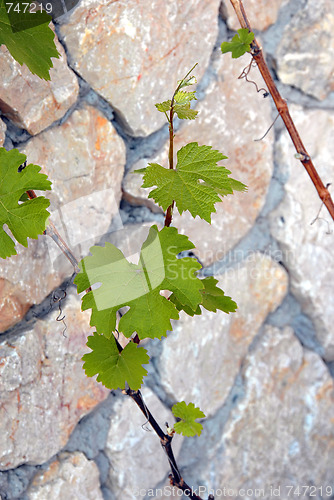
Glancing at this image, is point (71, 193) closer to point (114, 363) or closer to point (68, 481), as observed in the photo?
point (114, 363)

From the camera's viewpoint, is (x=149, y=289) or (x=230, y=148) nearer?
(x=149, y=289)

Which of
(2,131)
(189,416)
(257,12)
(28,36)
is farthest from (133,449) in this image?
(257,12)

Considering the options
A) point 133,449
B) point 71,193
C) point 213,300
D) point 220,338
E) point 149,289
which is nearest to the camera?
point 149,289

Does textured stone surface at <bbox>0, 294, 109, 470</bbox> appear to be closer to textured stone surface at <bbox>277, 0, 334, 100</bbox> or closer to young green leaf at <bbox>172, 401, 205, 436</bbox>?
young green leaf at <bbox>172, 401, 205, 436</bbox>

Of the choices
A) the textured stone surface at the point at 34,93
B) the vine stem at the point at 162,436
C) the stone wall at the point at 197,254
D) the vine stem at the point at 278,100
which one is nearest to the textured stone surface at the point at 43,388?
the stone wall at the point at 197,254

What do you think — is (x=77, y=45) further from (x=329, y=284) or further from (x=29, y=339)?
(x=329, y=284)

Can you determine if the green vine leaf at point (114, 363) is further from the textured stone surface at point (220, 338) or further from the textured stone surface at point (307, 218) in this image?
→ the textured stone surface at point (307, 218)
